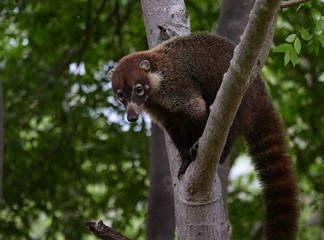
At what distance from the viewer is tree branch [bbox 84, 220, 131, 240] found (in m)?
3.86

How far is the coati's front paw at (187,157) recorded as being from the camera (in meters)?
4.27

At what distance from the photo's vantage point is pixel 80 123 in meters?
8.13

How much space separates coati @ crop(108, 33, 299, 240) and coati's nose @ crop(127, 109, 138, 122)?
0.01 m

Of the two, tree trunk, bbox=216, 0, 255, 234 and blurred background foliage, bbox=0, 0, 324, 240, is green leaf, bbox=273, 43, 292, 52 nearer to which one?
tree trunk, bbox=216, 0, 255, 234

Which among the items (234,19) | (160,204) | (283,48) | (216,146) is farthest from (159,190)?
(283,48)

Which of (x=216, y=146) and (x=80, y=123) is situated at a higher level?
(x=216, y=146)

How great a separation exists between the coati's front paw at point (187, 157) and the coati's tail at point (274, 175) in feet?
2.73

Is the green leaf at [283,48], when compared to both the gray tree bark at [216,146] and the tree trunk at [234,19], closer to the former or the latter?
the gray tree bark at [216,146]

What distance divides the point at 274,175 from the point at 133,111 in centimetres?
142

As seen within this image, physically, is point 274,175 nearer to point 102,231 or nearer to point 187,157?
point 187,157

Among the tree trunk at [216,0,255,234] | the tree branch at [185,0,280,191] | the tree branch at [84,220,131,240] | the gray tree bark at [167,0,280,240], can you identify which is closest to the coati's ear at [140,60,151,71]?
the gray tree bark at [167,0,280,240]

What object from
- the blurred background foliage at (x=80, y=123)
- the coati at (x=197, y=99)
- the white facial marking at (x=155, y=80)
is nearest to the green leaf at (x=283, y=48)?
the coati at (x=197, y=99)

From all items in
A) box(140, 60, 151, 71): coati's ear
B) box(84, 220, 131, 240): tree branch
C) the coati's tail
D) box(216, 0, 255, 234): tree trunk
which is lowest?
the coati's tail

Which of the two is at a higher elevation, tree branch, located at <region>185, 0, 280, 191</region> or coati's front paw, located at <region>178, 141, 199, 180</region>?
tree branch, located at <region>185, 0, 280, 191</region>
